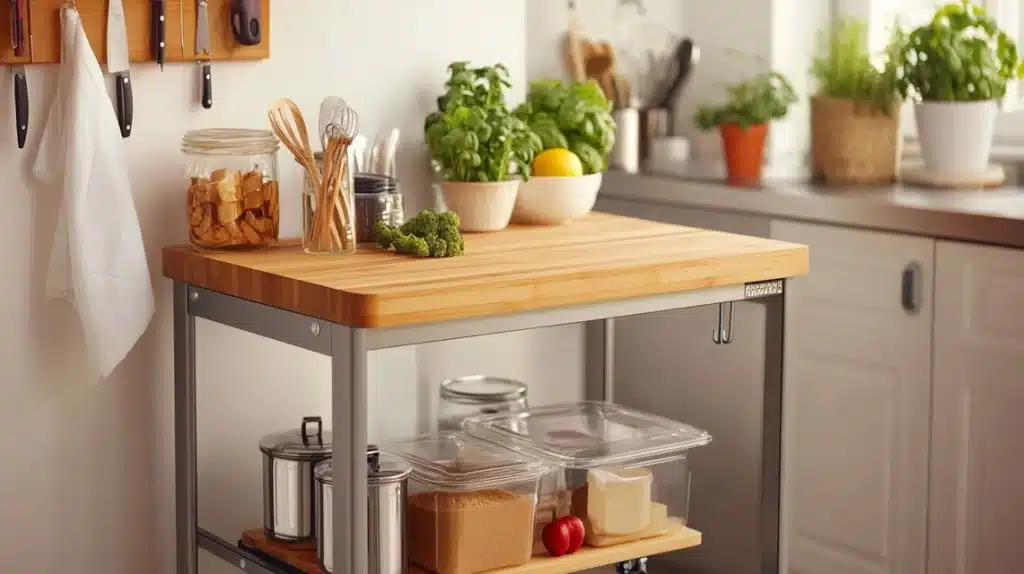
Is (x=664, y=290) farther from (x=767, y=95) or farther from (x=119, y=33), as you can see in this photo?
(x=767, y=95)

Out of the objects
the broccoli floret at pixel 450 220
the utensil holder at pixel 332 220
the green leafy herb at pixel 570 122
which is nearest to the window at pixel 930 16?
the green leafy herb at pixel 570 122

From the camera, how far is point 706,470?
9.76ft

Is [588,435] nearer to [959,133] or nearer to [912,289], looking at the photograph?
[912,289]

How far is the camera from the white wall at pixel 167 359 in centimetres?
208

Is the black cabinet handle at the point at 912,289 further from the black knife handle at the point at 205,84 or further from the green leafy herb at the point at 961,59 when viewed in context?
the black knife handle at the point at 205,84

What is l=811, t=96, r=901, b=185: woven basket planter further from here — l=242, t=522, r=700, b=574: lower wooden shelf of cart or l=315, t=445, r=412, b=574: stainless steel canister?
l=315, t=445, r=412, b=574: stainless steel canister

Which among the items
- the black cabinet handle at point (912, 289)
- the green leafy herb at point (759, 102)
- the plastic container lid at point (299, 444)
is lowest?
the plastic container lid at point (299, 444)

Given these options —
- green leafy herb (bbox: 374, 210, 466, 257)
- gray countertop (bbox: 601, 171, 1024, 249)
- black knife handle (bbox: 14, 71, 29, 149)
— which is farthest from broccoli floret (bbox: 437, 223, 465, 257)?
gray countertop (bbox: 601, 171, 1024, 249)

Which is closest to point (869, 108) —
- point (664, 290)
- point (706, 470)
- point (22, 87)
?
point (706, 470)

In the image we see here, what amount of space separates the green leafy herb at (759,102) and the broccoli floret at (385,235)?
1172 millimetres

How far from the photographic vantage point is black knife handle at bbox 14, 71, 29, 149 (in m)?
1.98

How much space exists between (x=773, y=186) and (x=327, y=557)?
1292 millimetres

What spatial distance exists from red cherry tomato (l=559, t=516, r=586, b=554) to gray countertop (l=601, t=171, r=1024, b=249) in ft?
2.73

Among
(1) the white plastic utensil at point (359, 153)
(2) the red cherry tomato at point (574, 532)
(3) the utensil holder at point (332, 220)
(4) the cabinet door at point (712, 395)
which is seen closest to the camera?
(3) the utensil holder at point (332, 220)
